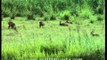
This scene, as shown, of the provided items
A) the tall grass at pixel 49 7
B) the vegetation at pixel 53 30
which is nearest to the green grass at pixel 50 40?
the vegetation at pixel 53 30

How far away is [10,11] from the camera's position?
6.42 metres

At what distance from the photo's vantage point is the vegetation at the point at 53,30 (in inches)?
242

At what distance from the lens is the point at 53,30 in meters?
6.54

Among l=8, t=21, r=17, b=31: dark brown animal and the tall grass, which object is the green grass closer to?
l=8, t=21, r=17, b=31: dark brown animal

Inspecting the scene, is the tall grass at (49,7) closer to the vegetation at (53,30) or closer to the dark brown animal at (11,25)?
the vegetation at (53,30)

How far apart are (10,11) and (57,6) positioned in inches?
32.8

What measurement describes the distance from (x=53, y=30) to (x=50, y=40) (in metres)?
0.27

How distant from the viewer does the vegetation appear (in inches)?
242

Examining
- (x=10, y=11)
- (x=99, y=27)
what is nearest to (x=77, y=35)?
(x=99, y=27)

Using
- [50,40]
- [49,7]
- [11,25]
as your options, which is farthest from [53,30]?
[11,25]

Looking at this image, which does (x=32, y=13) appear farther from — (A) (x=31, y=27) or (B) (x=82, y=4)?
(B) (x=82, y=4)

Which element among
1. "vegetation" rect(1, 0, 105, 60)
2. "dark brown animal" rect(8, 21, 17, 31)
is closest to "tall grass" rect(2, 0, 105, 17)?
"vegetation" rect(1, 0, 105, 60)

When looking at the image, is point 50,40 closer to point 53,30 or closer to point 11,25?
point 53,30

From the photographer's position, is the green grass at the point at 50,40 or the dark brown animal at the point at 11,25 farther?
the dark brown animal at the point at 11,25
